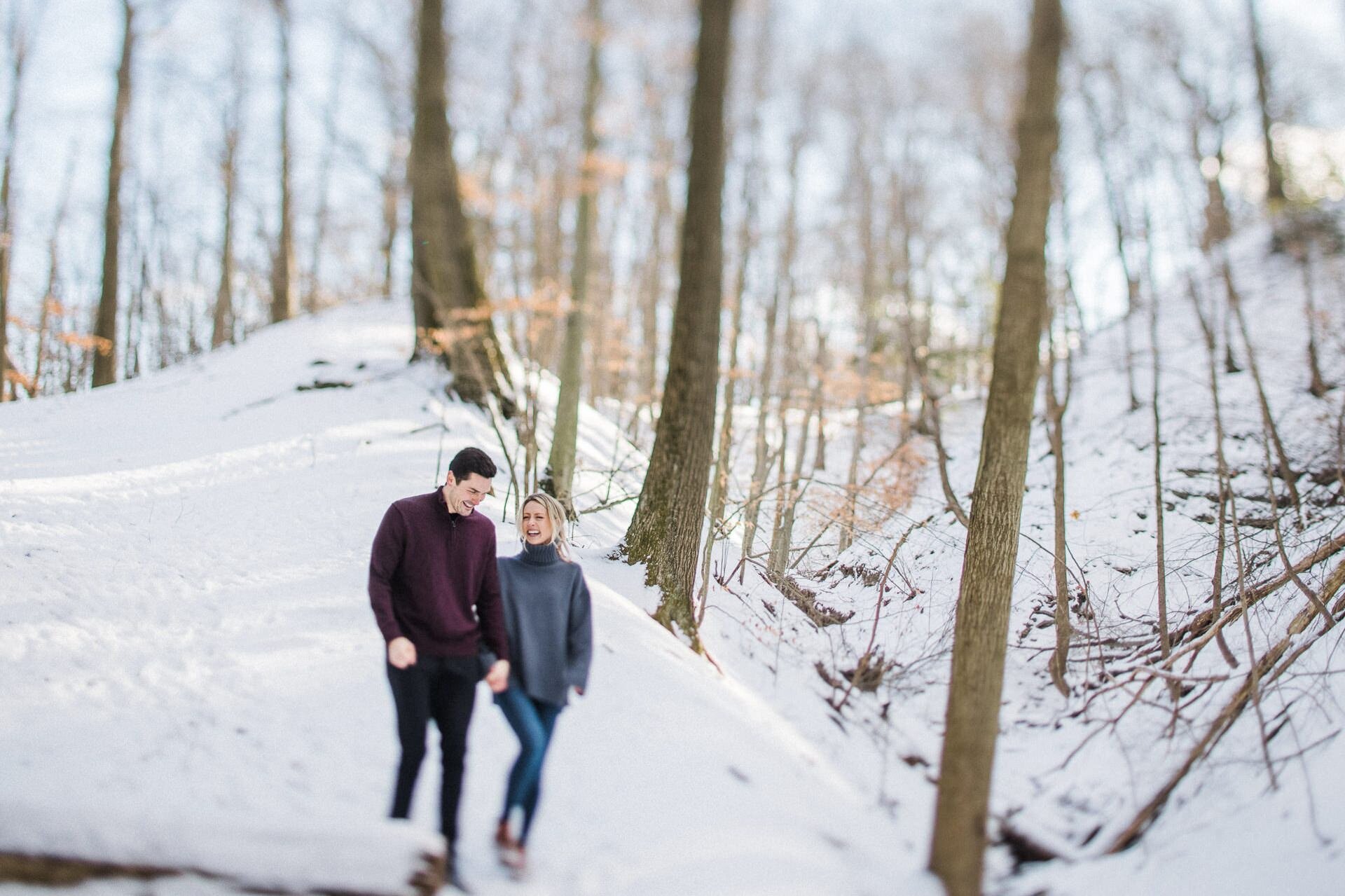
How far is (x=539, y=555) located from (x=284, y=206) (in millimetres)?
13832

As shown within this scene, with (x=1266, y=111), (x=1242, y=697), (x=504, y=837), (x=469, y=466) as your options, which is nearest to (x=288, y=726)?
(x=504, y=837)

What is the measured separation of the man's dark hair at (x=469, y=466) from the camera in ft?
11.1

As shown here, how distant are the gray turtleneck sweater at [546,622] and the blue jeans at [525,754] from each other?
0.06m

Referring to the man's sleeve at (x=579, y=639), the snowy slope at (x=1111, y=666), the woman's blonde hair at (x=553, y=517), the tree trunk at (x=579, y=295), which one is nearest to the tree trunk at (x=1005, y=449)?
the snowy slope at (x=1111, y=666)

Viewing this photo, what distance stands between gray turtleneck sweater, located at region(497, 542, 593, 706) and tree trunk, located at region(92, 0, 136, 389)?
38.3ft

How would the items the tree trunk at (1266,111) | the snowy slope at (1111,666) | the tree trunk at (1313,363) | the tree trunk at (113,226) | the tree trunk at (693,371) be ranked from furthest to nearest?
the tree trunk at (1266,111), the tree trunk at (113,226), the tree trunk at (1313,363), the tree trunk at (693,371), the snowy slope at (1111,666)

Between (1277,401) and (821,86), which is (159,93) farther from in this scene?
(1277,401)

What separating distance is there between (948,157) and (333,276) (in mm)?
16889

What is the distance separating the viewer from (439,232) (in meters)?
9.68

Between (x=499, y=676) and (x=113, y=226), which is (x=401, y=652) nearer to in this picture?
(x=499, y=676)

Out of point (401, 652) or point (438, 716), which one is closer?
point (401, 652)

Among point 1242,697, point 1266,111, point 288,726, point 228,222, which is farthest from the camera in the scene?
point 228,222

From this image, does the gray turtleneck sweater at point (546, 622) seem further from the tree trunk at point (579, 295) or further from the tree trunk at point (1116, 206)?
the tree trunk at point (1116, 206)

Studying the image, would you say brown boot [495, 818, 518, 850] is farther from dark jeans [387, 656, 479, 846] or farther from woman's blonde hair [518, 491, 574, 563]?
woman's blonde hair [518, 491, 574, 563]
